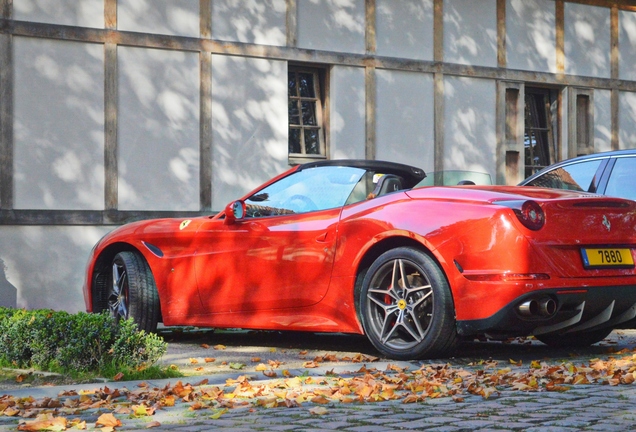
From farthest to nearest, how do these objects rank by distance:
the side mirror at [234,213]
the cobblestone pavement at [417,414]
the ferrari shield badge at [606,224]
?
the side mirror at [234,213] < the ferrari shield badge at [606,224] < the cobblestone pavement at [417,414]

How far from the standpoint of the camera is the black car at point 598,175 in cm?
889

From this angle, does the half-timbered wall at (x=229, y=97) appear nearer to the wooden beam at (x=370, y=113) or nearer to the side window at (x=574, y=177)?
the wooden beam at (x=370, y=113)

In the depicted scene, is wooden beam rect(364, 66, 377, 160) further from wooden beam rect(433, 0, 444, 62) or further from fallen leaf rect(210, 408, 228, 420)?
fallen leaf rect(210, 408, 228, 420)

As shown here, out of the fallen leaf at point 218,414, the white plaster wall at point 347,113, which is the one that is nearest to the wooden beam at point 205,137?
the white plaster wall at point 347,113

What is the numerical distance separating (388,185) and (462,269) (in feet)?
4.27

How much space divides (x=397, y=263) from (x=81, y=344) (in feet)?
6.67

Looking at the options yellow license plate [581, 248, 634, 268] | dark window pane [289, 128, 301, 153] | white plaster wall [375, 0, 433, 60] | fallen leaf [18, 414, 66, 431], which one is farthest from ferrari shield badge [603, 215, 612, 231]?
white plaster wall [375, 0, 433, 60]

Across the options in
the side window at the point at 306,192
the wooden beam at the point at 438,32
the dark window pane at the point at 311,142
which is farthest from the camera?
the wooden beam at the point at 438,32

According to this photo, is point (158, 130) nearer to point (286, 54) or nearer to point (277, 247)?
point (286, 54)

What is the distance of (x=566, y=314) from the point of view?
6.90m

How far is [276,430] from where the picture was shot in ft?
14.5

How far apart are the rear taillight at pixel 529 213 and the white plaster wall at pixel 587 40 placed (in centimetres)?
1191

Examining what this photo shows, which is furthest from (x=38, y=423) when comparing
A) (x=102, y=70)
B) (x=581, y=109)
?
(x=581, y=109)

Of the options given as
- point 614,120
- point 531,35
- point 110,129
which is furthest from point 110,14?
point 614,120
